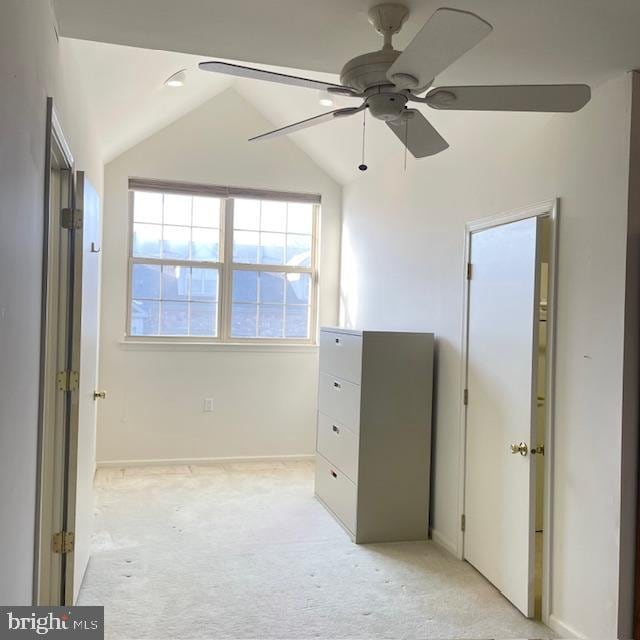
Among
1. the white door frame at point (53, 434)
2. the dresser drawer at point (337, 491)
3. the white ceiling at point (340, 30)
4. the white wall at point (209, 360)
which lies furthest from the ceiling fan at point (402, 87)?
the white wall at point (209, 360)

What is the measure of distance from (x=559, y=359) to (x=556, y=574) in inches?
37.5

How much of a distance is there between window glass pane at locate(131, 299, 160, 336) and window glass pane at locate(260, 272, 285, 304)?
3.11 feet

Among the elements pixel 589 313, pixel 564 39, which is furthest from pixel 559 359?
pixel 564 39

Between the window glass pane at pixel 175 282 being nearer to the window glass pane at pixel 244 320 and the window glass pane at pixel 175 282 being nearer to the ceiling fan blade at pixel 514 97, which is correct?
the window glass pane at pixel 244 320

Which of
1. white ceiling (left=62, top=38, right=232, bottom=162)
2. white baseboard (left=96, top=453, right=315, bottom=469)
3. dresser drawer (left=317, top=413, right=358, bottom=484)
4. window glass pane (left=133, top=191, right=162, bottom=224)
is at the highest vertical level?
white ceiling (left=62, top=38, right=232, bottom=162)

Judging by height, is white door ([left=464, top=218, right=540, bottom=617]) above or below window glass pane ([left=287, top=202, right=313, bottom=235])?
below

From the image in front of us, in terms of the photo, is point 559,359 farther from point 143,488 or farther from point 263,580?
point 143,488

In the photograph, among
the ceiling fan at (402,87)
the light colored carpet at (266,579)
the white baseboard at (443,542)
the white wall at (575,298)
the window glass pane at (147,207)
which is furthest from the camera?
the window glass pane at (147,207)

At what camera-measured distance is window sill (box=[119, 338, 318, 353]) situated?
502 centimetres

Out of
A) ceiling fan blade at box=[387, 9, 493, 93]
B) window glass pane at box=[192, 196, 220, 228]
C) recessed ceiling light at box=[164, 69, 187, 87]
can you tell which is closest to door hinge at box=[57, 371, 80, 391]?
ceiling fan blade at box=[387, 9, 493, 93]

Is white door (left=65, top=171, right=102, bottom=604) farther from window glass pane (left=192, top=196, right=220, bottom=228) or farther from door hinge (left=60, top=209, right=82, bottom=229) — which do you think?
window glass pane (left=192, top=196, right=220, bottom=228)

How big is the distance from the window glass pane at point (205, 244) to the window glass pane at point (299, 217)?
2.26ft

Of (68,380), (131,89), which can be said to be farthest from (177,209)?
(68,380)

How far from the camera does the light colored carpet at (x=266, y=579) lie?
101 inches
